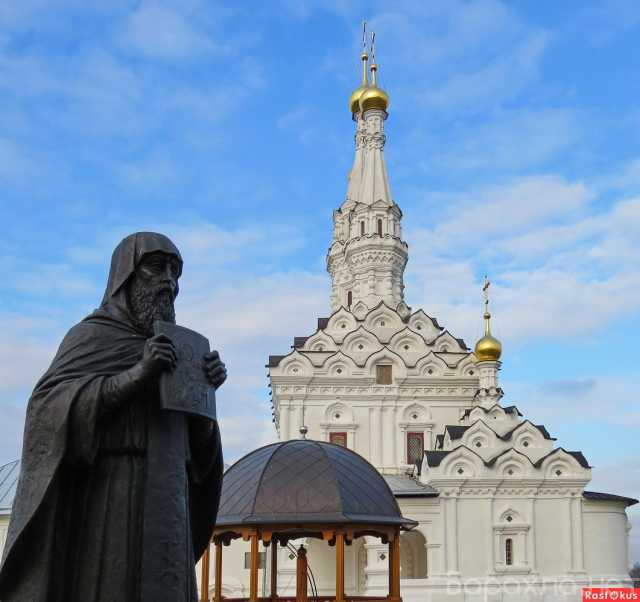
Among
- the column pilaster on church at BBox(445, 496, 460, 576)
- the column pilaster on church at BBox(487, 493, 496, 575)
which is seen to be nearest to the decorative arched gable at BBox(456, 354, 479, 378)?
the column pilaster on church at BBox(487, 493, 496, 575)

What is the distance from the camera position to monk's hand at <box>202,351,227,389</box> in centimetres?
362

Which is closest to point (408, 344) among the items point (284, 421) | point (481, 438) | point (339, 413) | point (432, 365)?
point (432, 365)

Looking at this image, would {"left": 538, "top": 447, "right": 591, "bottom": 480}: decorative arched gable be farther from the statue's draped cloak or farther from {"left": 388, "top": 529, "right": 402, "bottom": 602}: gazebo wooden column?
the statue's draped cloak

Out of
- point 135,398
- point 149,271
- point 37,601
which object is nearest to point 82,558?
point 37,601

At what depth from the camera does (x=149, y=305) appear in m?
3.73

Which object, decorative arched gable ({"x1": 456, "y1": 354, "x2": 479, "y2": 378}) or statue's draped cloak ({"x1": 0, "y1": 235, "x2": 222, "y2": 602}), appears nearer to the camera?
statue's draped cloak ({"x1": 0, "y1": 235, "x2": 222, "y2": 602})

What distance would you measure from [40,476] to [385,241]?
37546 millimetres

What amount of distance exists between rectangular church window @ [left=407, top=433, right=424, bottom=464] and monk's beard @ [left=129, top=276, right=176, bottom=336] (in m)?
32.5

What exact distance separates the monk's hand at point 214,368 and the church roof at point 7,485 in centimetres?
2818

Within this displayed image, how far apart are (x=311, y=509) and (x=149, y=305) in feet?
30.6

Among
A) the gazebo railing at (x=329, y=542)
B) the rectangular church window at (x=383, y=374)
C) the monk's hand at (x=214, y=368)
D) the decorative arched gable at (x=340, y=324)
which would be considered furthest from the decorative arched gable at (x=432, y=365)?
the monk's hand at (x=214, y=368)

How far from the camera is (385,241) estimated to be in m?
40.5

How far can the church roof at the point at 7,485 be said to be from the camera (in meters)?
30.4

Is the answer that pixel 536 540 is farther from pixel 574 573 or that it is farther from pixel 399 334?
pixel 399 334
